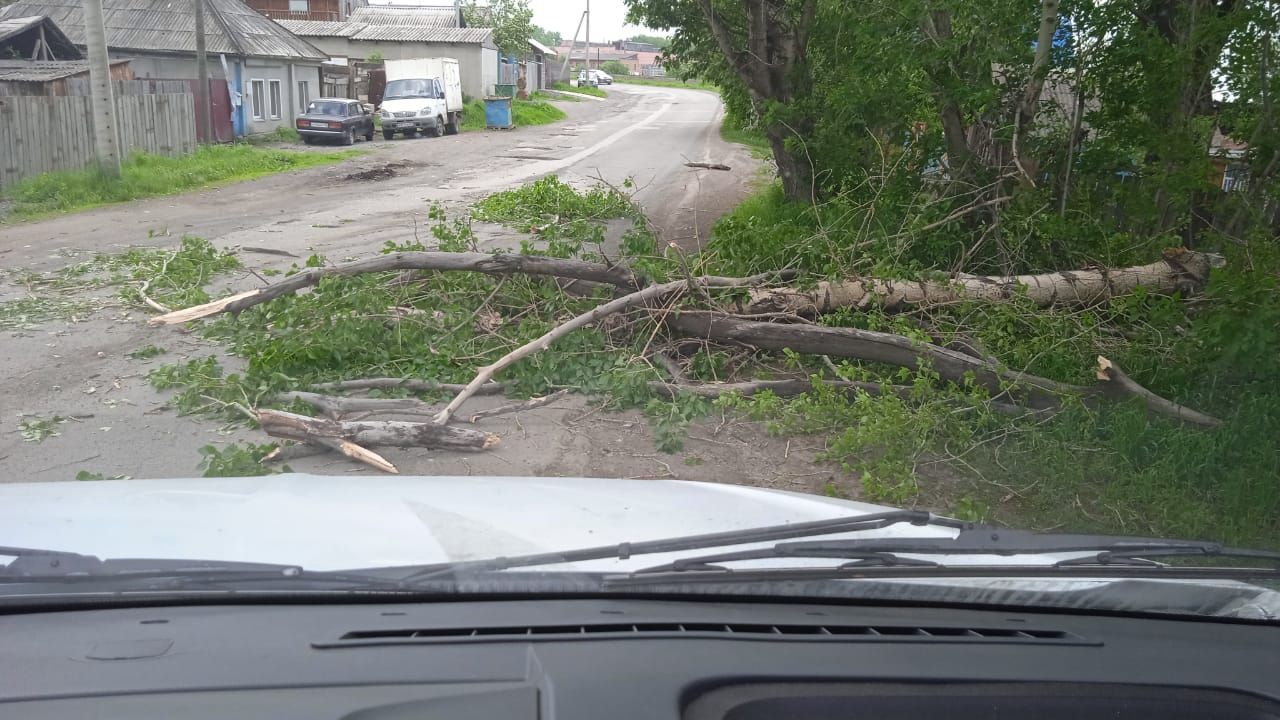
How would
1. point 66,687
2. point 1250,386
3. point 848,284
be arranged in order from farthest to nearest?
point 848,284
point 1250,386
point 66,687

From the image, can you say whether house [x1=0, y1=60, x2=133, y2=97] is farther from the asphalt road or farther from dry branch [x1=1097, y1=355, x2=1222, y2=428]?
dry branch [x1=1097, y1=355, x2=1222, y2=428]

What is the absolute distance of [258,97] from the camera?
3180cm

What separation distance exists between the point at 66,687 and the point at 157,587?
1.63 feet

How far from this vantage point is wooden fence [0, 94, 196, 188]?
1823 centimetres

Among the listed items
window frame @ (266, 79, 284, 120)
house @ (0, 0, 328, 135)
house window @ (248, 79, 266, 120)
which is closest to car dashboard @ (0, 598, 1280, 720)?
house @ (0, 0, 328, 135)

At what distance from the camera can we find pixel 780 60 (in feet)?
40.2

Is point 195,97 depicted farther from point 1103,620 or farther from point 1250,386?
point 1103,620

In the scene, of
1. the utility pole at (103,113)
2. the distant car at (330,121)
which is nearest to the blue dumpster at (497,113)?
the distant car at (330,121)

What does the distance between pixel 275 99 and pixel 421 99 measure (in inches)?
190

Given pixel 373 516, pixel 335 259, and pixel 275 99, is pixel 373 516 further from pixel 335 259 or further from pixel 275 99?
pixel 275 99

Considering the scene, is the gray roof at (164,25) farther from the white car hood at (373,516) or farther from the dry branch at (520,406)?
the white car hood at (373,516)

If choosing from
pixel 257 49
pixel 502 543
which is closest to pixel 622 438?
pixel 502 543

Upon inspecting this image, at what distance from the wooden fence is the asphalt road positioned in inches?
108

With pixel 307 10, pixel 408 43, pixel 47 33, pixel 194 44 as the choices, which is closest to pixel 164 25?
pixel 194 44
